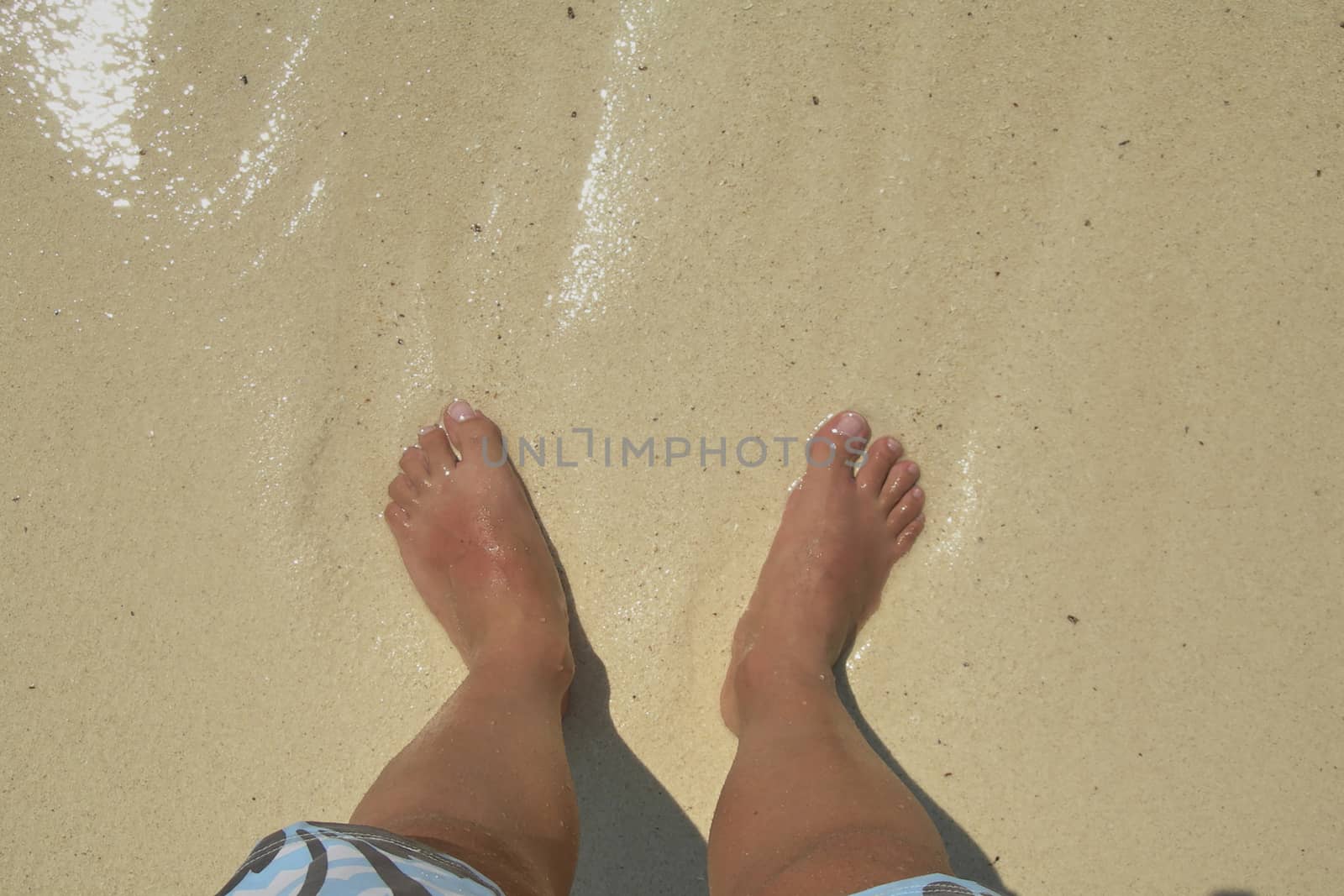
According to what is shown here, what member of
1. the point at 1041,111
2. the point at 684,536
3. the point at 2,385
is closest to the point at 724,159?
the point at 1041,111

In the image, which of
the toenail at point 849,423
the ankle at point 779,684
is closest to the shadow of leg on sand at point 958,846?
the ankle at point 779,684

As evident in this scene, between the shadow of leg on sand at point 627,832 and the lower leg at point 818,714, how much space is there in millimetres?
192

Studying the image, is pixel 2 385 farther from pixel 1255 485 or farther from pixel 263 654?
pixel 1255 485

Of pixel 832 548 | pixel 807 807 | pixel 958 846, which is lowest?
pixel 958 846

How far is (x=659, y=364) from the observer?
67.7 inches

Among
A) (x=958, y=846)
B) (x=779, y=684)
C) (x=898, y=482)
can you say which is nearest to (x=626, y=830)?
(x=779, y=684)

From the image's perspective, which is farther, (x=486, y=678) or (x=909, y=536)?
(x=909, y=536)

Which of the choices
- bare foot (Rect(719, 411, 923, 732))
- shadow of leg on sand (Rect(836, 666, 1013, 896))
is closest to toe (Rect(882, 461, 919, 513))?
bare foot (Rect(719, 411, 923, 732))

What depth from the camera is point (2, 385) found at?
1.73 metres

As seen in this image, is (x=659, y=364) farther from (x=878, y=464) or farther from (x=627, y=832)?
(x=627, y=832)

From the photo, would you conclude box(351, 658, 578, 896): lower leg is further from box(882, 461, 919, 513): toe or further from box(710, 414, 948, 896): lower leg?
box(882, 461, 919, 513): toe

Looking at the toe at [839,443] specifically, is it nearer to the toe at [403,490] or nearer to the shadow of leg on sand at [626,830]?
the shadow of leg on sand at [626,830]

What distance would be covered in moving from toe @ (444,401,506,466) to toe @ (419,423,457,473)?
0.02 m

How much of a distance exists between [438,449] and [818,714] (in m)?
0.94
